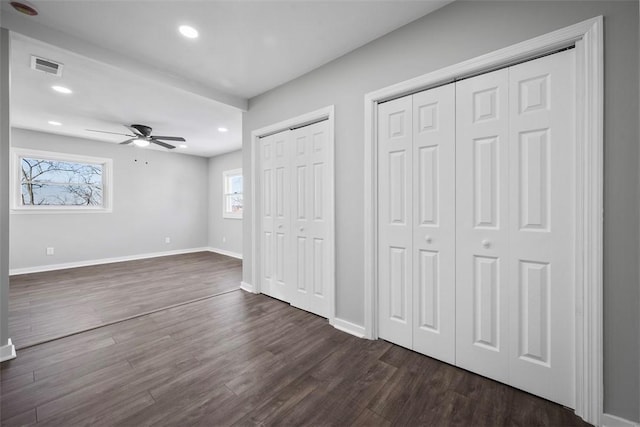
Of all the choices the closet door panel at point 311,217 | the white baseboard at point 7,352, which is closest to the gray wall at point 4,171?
the white baseboard at point 7,352

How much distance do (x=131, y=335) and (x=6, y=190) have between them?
1528 millimetres

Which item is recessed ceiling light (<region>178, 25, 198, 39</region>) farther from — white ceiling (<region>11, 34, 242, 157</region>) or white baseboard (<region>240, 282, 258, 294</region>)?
white baseboard (<region>240, 282, 258, 294</region>)

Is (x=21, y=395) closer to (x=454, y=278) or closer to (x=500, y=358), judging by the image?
(x=454, y=278)

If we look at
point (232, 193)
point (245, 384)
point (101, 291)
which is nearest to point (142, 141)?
point (101, 291)

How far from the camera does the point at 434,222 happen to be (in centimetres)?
201

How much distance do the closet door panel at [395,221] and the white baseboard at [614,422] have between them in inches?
42.9

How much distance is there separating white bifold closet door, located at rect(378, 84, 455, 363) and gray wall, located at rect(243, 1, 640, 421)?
0.24 meters

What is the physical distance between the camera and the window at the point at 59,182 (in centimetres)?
478

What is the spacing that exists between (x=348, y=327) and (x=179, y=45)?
10.1ft

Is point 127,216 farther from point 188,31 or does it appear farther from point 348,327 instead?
point 348,327

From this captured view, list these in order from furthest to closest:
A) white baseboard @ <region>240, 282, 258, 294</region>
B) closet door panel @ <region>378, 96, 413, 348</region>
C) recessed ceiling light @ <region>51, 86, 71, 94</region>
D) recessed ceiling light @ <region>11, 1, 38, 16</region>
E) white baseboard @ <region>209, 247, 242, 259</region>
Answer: white baseboard @ <region>209, 247, 242, 259</region> < white baseboard @ <region>240, 282, 258, 294</region> < recessed ceiling light @ <region>51, 86, 71, 94</region> < closet door panel @ <region>378, 96, 413, 348</region> < recessed ceiling light @ <region>11, 1, 38, 16</region>

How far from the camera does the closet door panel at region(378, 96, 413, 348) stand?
84.0 inches

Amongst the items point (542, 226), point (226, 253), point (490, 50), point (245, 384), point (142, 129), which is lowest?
point (245, 384)

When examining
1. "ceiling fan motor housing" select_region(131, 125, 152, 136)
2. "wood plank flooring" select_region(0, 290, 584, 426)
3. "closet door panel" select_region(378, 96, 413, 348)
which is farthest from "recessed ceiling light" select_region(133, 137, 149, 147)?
"closet door panel" select_region(378, 96, 413, 348)
